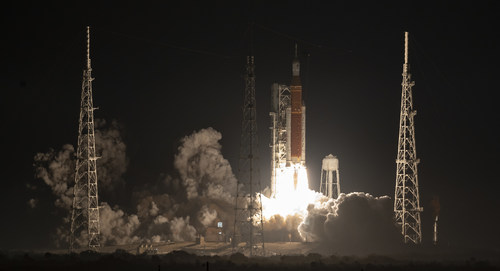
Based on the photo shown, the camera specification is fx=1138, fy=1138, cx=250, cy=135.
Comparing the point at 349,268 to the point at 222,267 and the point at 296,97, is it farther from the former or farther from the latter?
the point at 296,97

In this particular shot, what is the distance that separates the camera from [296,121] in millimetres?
109250

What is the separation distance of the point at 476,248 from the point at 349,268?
22380 mm

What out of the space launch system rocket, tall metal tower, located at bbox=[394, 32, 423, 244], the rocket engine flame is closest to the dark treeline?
tall metal tower, located at bbox=[394, 32, 423, 244]

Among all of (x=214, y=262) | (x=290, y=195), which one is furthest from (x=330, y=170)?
(x=214, y=262)

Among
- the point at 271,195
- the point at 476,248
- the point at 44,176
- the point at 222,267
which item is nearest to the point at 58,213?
the point at 44,176

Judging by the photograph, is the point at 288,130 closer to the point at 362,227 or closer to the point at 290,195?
the point at 290,195

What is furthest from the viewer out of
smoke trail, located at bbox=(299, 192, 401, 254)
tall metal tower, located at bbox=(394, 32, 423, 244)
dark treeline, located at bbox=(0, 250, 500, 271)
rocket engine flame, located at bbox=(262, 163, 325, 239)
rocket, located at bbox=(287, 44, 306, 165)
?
rocket engine flame, located at bbox=(262, 163, 325, 239)

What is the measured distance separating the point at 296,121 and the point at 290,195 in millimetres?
7459

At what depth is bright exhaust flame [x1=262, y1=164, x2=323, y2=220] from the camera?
110188 millimetres

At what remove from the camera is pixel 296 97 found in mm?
109000

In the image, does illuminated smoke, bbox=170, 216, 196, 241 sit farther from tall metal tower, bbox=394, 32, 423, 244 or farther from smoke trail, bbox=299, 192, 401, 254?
tall metal tower, bbox=394, 32, 423, 244

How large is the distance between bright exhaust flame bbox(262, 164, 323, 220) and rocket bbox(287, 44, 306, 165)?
119 cm

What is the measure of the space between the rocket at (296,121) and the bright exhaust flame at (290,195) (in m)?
1.19

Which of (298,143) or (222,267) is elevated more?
(298,143)
